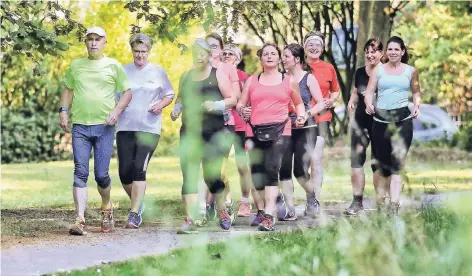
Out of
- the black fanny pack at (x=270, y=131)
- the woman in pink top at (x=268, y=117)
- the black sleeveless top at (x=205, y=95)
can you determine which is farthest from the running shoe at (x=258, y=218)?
the black sleeveless top at (x=205, y=95)

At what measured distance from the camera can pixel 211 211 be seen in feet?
35.4

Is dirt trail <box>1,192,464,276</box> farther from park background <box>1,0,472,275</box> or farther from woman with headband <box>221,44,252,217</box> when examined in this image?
woman with headband <box>221,44,252,217</box>

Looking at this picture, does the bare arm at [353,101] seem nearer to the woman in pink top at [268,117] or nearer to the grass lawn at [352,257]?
the woman in pink top at [268,117]

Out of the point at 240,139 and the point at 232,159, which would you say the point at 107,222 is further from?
the point at 232,159

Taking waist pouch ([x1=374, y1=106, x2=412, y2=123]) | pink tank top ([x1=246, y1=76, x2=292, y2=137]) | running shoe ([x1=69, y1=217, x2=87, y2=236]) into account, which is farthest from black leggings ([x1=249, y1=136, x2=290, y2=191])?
running shoe ([x1=69, y1=217, x2=87, y2=236])

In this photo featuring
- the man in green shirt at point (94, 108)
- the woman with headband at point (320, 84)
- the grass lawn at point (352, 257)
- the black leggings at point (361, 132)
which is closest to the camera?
the grass lawn at point (352, 257)

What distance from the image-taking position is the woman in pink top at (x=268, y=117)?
981cm

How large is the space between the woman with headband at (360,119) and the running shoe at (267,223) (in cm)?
174

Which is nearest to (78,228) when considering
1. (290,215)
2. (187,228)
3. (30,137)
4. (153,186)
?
(187,228)

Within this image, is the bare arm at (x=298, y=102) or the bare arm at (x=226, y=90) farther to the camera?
the bare arm at (x=298, y=102)

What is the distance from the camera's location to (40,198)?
1597 centimetres

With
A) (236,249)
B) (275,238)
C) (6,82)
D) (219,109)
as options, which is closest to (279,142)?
(219,109)

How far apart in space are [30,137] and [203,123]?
18799 mm

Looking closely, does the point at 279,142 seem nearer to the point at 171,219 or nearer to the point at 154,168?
the point at 171,219
